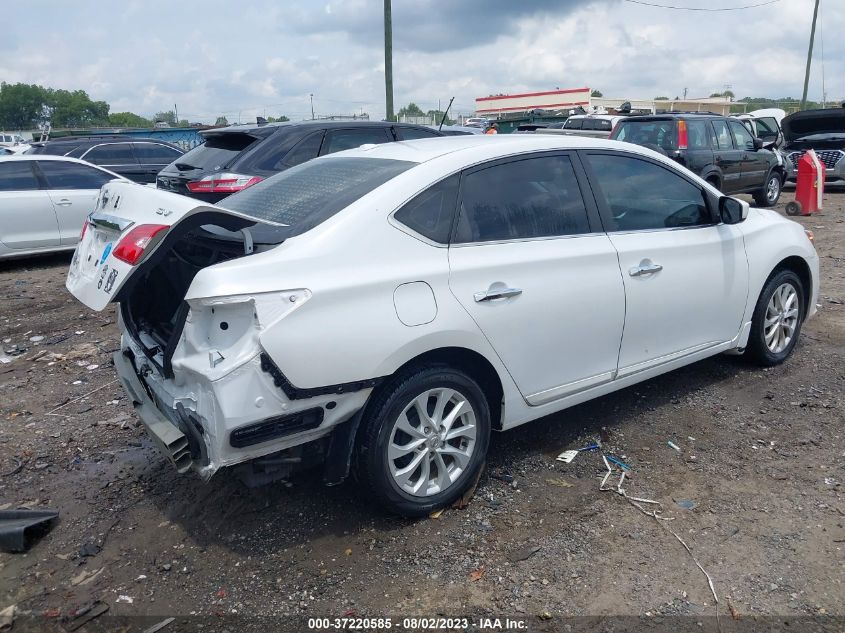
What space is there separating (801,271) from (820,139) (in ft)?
42.8

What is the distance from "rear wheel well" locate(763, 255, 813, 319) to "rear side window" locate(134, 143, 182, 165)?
11444 mm

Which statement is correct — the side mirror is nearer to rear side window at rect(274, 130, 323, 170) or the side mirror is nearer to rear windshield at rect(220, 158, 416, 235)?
rear windshield at rect(220, 158, 416, 235)

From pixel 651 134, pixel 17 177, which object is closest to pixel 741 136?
pixel 651 134

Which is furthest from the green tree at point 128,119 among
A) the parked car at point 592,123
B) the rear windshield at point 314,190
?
the rear windshield at point 314,190

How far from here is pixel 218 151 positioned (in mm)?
7699

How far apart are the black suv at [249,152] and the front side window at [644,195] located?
4076 millimetres

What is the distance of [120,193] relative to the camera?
3342 mm

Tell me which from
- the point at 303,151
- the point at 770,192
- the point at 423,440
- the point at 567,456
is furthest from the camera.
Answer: the point at 770,192

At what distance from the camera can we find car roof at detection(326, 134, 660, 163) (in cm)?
351

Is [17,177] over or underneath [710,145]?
underneath

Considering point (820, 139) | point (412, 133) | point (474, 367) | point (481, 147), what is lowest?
point (474, 367)

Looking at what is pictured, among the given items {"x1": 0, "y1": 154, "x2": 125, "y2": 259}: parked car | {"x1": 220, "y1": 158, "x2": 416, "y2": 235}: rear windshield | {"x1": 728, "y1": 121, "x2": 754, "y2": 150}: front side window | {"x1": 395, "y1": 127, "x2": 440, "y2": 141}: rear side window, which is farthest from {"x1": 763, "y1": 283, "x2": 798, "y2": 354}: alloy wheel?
{"x1": 728, "y1": 121, "x2": 754, "y2": 150}: front side window

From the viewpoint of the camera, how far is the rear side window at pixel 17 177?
8.84m

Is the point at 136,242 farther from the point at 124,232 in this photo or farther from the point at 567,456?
the point at 567,456
